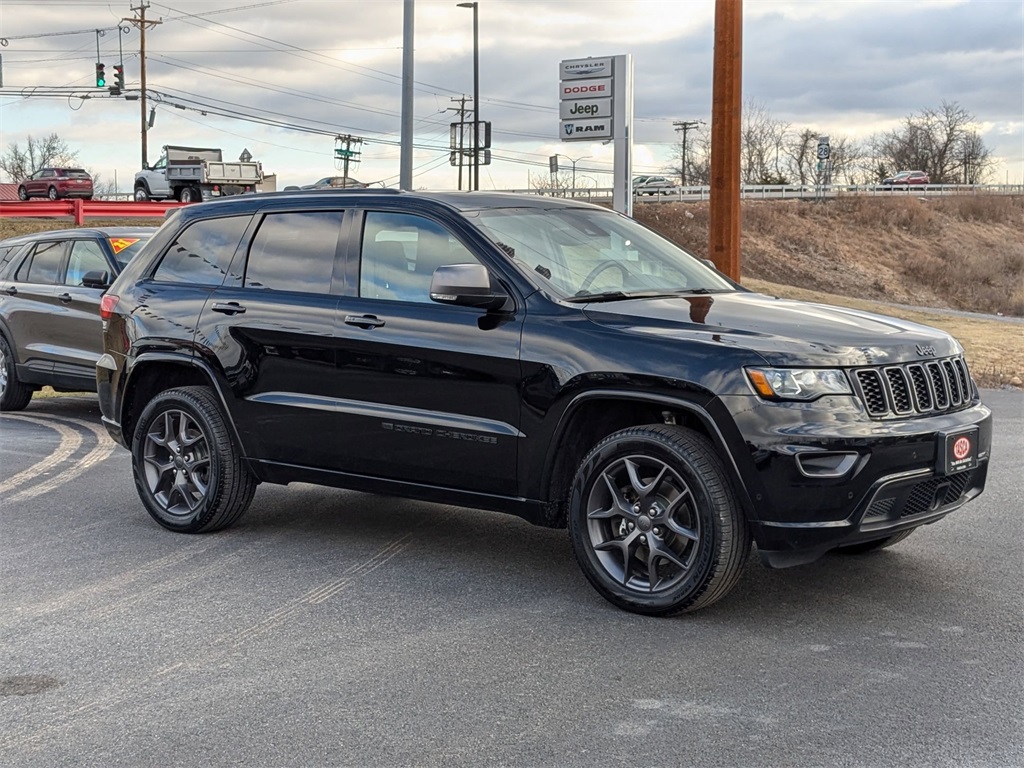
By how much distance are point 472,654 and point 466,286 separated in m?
1.66

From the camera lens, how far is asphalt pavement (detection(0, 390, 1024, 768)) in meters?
3.90

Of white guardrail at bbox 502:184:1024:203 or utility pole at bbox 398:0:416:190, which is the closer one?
utility pole at bbox 398:0:416:190

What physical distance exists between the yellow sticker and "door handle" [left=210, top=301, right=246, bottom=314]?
550 centimetres

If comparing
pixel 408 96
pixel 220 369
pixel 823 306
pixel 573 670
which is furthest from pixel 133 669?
pixel 408 96

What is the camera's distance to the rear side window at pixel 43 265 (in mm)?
12039

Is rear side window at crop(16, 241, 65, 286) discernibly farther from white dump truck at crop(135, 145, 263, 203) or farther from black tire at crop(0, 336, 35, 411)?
white dump truck at crop(135, 145, 263, 203)

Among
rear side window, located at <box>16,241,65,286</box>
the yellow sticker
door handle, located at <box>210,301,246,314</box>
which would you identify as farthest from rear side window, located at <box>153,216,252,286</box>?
rear side window, located at <box>16,241,65,286</box>

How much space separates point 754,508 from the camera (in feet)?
16.2

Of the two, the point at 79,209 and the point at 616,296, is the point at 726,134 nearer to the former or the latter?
the point at 616,296

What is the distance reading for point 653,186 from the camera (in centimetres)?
6406

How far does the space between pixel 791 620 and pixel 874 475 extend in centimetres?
76

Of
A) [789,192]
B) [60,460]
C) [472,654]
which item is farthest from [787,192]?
[472,654]

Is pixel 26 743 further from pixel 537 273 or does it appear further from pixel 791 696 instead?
pixel 537 273

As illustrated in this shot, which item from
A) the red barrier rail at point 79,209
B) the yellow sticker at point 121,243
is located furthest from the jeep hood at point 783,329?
the red barrier rail at point 79,209
